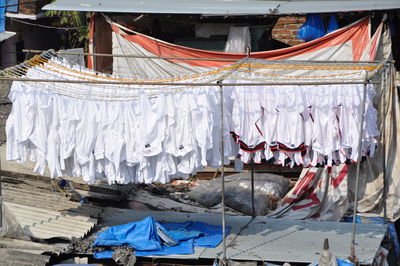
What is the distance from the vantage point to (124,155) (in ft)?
26.5

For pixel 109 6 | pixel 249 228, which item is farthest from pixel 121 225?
pixel 109 6

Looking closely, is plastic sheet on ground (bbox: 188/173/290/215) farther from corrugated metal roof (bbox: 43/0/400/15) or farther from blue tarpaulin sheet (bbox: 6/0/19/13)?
blue tarpaulin sheet (bbox: 6/0/19/13)

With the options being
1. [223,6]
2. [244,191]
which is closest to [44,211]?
[244,191]

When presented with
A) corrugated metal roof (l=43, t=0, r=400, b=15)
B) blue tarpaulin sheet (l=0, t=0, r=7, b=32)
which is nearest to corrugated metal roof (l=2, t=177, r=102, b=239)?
corrugated metal roof (l=43, t=0, r=400, b=15)

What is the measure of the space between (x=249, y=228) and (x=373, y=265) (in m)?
1.79

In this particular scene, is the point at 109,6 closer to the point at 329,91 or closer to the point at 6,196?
the point at 6,196

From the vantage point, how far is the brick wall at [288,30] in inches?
512

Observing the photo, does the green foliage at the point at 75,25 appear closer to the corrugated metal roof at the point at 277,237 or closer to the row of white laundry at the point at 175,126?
the corrugated metal roof at the point at 277,237

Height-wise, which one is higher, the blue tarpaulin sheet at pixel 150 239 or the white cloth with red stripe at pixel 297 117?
the white cloth with red stripe at pixel 297 117

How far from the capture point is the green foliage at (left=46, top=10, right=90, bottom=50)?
15094 millimetres

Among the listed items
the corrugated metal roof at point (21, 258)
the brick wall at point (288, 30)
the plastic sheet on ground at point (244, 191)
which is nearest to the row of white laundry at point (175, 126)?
the corrugated metal roof at point (21, 258)

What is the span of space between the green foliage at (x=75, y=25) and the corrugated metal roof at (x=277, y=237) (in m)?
6.32

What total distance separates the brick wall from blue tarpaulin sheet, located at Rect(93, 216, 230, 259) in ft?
17.8

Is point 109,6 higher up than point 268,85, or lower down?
higher up
